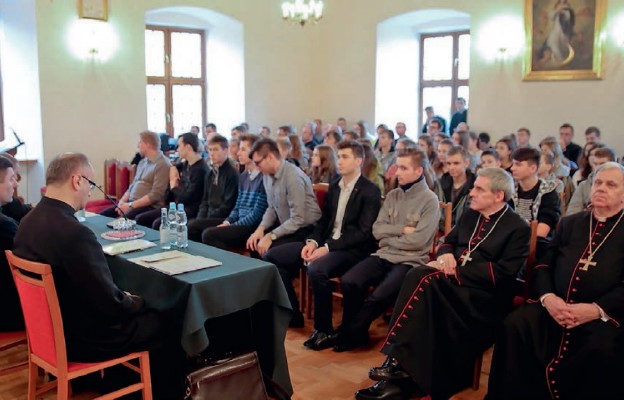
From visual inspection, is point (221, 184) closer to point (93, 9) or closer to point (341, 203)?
point (341, 203)

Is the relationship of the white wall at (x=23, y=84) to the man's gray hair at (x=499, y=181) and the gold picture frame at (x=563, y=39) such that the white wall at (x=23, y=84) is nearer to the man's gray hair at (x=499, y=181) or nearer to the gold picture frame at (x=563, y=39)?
the gold picture frame at (x=563, y=39)

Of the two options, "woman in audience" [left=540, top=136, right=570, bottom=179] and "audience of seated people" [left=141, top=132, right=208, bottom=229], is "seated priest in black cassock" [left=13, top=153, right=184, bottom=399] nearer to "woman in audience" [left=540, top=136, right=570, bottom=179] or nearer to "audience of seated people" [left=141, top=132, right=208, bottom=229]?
"audience of seated people" [left=141, top=132, right=208, bottom=229]

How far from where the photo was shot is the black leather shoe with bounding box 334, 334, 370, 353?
4039 millimetres

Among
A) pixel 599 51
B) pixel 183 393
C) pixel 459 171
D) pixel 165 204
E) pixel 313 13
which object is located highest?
pixel 313 13

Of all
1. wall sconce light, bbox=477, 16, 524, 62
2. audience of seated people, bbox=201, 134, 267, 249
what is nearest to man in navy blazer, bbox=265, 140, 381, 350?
audience of seated people, bbox=201, 134, 267, 249

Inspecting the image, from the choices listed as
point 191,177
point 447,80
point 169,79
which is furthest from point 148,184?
point 447,80

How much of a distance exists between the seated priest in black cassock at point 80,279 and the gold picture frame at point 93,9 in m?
6.55

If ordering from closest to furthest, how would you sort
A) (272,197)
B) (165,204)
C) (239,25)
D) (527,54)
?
(272,197) < (165,204) < (527,54) < (239,25)

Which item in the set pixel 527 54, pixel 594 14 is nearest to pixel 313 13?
pixel 527 54

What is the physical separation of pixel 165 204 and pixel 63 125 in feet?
11.3

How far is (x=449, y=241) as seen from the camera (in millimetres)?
3713

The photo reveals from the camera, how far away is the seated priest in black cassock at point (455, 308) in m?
3.26

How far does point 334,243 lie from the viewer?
436 centimetres

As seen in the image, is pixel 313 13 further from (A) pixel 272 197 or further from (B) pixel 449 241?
(B) pixel 449 241
